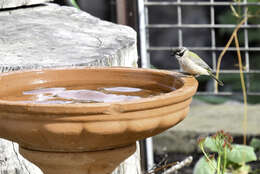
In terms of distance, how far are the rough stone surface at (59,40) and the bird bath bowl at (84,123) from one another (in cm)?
64

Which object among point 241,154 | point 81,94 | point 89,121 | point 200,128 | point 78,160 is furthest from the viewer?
point 200,128

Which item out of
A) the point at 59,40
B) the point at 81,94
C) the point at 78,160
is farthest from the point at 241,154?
the point at 78,160

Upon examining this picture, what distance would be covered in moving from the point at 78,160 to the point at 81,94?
28cm

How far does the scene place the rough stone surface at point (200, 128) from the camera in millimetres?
5090

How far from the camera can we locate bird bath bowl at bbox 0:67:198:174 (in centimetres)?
165

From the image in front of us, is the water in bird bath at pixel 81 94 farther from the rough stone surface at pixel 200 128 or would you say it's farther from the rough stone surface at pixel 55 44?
the rough stone surface at pixel 200 128

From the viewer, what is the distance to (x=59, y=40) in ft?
10.2

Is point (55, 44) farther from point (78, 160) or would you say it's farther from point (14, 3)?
point (78, 160)

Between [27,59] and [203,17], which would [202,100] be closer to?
[203,17]

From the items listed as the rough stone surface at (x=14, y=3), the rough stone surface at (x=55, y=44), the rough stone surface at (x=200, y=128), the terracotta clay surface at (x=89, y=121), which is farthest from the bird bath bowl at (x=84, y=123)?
the rough stone surface at (x=200, y=128)

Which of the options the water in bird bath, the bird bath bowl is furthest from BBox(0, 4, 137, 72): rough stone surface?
the bird bath bowl

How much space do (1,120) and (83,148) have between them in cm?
26

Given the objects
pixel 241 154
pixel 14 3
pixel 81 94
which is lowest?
pixel 241 154

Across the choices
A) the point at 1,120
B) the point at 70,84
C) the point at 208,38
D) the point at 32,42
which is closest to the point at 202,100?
the point at 208,38
